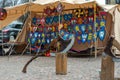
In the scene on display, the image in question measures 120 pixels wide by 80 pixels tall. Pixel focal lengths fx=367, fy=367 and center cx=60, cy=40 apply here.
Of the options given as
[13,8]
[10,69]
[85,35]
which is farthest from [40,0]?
[10,69]

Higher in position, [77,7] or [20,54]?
[77,7]

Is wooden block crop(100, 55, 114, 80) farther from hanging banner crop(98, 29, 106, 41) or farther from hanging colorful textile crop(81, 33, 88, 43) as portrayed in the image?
hanging colorful textile crop(81, 33, 88, 43)

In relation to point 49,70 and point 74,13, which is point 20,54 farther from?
point 49,70

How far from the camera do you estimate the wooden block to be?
29.2 ft

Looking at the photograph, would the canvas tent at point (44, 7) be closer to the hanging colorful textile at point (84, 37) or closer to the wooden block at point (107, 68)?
the hanging colorful textile at point (84, 37)

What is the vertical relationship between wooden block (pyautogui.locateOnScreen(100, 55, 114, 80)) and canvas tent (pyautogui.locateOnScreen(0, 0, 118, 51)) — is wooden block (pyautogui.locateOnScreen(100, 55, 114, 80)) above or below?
below

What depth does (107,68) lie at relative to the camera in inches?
353

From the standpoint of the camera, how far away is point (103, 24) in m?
16.2

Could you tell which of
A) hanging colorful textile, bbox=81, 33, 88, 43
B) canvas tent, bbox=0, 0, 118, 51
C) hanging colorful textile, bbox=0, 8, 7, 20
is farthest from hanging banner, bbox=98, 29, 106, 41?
hanging colorful textile, bbox=0, 8, 7, 20

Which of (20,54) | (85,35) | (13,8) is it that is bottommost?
(20,54)

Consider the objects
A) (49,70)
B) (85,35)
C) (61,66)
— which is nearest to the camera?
(61,66)

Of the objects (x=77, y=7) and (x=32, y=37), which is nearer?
(x=77, y=7)

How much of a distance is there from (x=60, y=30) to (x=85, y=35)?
1.33 meters

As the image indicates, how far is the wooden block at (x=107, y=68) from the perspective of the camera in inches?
350
